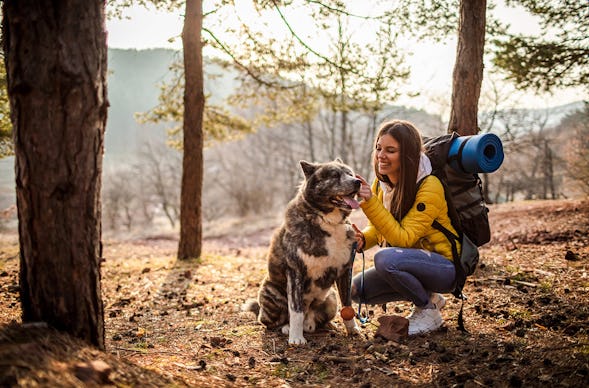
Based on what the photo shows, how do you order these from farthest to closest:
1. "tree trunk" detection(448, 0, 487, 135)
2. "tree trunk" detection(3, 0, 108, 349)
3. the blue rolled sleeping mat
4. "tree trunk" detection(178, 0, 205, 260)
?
"tree trunk" detection(178, 0, 205, 260) → "tree trunk" detection(448, 0, 487, 135) → the blue rolled sleeping mat → "tree trunk" detection(3, 0, 108, 349)

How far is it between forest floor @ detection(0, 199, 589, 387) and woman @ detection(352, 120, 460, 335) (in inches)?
19.2

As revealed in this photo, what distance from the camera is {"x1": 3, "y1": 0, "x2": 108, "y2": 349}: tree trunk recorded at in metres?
2.30

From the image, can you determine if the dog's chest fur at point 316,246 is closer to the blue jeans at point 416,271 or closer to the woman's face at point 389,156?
the blue jeans at point 416,271

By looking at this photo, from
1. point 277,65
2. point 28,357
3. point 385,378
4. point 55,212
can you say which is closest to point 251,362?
point 385,378

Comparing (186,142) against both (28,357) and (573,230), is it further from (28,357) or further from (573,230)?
(573,230)

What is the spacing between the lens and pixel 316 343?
4027 millimetres

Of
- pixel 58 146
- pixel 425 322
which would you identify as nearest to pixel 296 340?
pixel 425 322

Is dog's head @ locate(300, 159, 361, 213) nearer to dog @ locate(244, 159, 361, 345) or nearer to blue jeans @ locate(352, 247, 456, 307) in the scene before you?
dog @ locate(244, 159, 361, 345)

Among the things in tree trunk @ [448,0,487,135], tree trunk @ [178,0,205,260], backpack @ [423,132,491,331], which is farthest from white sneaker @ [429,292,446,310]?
tree trunk @ [178,0,205,260]

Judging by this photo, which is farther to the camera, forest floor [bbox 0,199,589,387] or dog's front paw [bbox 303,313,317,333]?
dog's front paw [bbox 303,313,317,333]

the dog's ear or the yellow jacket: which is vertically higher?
the dog's ear

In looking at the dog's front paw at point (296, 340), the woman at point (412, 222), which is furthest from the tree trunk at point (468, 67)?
the dog's front paw at point (296, 340)

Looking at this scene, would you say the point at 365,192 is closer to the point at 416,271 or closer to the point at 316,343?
the point at 416,271

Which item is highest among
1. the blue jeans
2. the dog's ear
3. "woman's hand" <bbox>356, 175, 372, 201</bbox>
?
the dog's ear
